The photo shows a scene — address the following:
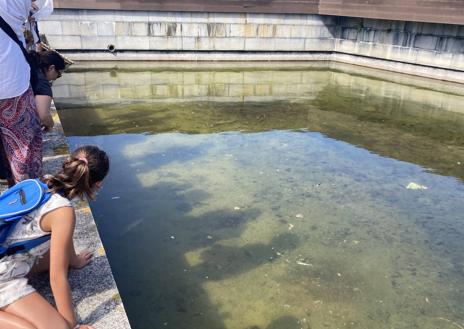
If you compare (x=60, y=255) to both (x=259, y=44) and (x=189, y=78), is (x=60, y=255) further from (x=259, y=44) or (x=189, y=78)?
(x=259, y=44)

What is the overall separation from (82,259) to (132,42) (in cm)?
1317

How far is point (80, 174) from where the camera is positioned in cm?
238

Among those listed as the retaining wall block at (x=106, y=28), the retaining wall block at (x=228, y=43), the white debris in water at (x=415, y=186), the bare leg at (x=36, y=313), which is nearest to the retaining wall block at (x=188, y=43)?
the retaining wall block at (x=228, y=43)

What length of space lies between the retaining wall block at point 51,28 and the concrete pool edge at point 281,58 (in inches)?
30.7

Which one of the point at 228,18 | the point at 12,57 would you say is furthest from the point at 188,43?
the point at 12,57

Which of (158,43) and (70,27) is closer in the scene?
(70,27)

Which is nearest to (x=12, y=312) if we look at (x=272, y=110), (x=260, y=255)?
(x=260, y=255)

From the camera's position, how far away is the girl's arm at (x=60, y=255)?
2271 millimetres

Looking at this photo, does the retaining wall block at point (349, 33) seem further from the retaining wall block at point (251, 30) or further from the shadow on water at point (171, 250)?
the shadow on water at point (171, 250)

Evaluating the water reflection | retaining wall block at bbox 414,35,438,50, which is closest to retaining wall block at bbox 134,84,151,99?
the water reflection

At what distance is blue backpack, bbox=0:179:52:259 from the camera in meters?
2.28

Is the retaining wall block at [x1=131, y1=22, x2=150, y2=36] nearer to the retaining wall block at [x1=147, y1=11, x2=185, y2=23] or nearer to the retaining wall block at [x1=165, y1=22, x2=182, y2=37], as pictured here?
the retaining wall block at [x1=147, y1=11, x2=185, y2=23]

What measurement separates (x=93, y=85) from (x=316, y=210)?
8.39m

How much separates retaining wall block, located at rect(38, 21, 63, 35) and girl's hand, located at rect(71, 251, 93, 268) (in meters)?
13.2
